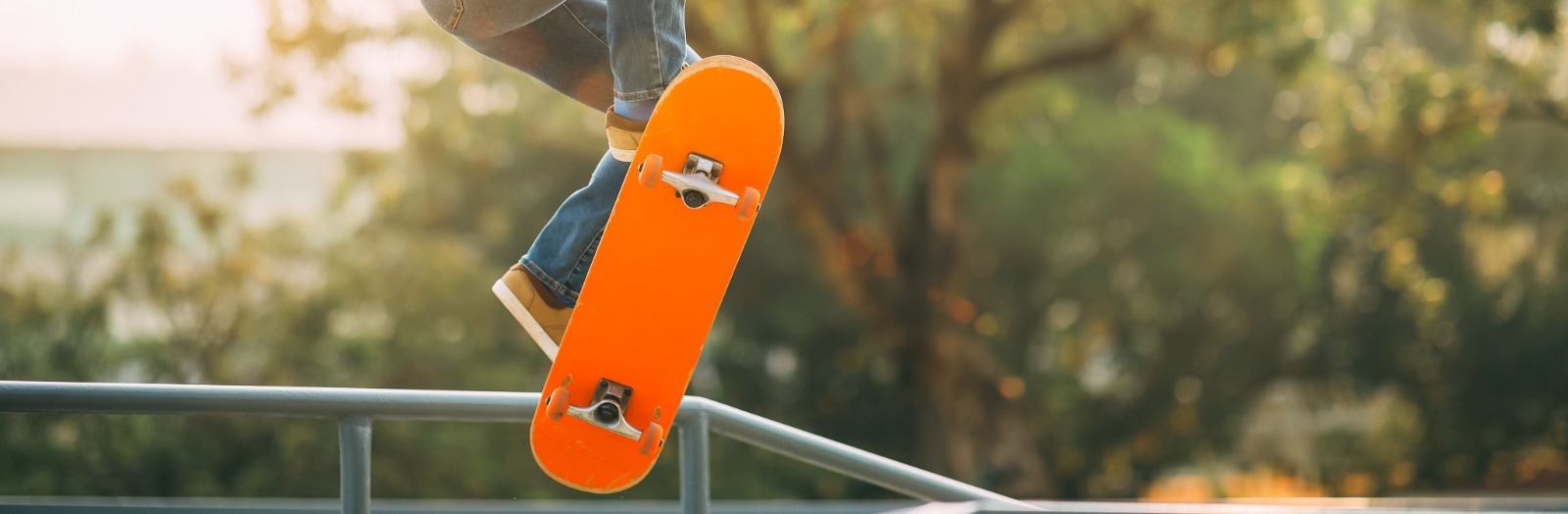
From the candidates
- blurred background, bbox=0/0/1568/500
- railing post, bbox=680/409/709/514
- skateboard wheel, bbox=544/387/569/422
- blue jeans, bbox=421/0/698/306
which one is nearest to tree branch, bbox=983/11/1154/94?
blurred background, bbox=0/0/1568/500

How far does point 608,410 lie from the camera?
1.84 meters

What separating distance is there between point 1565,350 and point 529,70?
13.4 m

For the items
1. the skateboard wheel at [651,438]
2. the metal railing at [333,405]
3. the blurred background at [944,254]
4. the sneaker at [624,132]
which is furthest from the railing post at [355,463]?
the blurred background at [944,254]

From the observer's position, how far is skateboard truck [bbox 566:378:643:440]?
1838 millimetres

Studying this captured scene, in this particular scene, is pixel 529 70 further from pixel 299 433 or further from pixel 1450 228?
pixel 1450 228

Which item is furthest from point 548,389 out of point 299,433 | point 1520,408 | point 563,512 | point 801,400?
point 1520,408

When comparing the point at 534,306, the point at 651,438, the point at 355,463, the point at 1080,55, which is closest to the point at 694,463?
the point at 651,438

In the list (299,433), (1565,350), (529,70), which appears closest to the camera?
(529,70)

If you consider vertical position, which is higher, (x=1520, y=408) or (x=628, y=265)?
(x=628, y=265)

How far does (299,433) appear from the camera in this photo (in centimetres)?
997

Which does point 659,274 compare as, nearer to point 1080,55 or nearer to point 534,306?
point 534,306

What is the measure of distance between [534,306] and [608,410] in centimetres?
24

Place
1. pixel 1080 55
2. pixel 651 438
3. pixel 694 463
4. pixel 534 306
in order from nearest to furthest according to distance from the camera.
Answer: pixel 651 438 → pixel 534 306 → pixel 694 463 → pixel 1080 55

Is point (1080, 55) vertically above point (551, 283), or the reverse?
point (551, 283)
